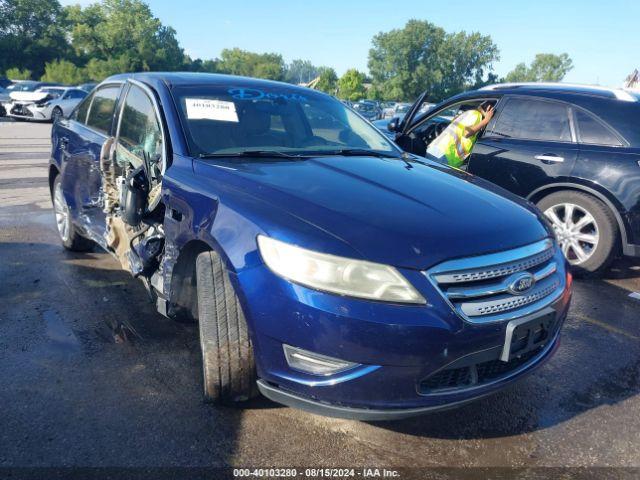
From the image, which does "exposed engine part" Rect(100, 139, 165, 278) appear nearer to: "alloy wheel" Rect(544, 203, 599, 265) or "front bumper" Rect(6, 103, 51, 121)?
"alloy wheel" Rect(544, 203, 599, 265)

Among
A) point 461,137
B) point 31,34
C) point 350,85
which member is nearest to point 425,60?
point 350,85

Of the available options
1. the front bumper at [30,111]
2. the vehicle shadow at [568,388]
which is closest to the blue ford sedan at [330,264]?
the vehicle shadow at [568,388]

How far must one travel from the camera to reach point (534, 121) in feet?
16.9

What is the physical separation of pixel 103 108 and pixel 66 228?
1372mm

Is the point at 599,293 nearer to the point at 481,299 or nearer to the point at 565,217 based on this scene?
the point at 565,217

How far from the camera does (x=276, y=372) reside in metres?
2.09

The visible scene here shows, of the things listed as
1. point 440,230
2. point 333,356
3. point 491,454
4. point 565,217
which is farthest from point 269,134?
point 565,217

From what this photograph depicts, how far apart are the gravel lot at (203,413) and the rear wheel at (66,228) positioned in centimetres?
98

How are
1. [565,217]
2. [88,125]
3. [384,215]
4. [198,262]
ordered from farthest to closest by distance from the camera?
[565,217] → [88,125] → [198,262] → [384,215]

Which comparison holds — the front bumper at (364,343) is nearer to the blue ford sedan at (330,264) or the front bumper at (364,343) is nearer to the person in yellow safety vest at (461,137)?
the blue ford sedan at (330,264)

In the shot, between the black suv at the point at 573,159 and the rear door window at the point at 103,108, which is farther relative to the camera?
the black suv at the point at 573,159

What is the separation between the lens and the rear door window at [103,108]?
3.94 metres

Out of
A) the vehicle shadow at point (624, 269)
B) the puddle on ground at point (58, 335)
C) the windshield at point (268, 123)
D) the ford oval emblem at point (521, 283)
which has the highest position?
the windshield at point (268, 123)

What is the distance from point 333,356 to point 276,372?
283 millimetres
